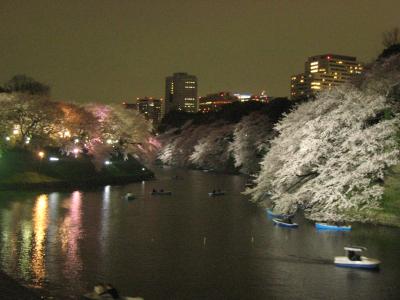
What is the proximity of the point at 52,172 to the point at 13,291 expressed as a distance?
40.2 metres

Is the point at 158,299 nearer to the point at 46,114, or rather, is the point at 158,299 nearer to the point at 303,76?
the point at 46,114

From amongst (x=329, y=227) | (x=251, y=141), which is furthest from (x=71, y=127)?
(x=329, y=227)

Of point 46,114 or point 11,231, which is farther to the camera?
point 46,114

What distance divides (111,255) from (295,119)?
68.8 feet

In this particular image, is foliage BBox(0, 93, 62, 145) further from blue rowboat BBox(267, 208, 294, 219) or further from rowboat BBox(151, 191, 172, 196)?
blue rowboat BBox(267, 208, 294, 219)

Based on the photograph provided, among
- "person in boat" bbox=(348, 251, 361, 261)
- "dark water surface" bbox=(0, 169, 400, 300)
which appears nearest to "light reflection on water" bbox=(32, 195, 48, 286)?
"dark water surface" bbox=(0, 169, 400, 300)

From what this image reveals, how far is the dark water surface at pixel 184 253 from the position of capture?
61.0 feet

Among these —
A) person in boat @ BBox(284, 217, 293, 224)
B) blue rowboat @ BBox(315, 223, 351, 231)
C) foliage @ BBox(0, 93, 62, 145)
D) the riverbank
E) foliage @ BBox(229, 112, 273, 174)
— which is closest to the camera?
the riverbank

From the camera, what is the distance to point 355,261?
21203 mm

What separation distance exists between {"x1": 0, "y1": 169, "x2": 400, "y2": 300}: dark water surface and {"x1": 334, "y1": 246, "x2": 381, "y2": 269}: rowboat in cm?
39

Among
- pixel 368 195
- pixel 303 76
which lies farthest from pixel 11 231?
pixel 303 76

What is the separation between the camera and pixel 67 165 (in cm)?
5791

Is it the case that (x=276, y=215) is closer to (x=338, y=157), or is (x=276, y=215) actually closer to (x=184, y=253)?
(x=338, y=157)

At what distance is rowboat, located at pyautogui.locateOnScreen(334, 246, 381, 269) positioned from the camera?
2106 cm
